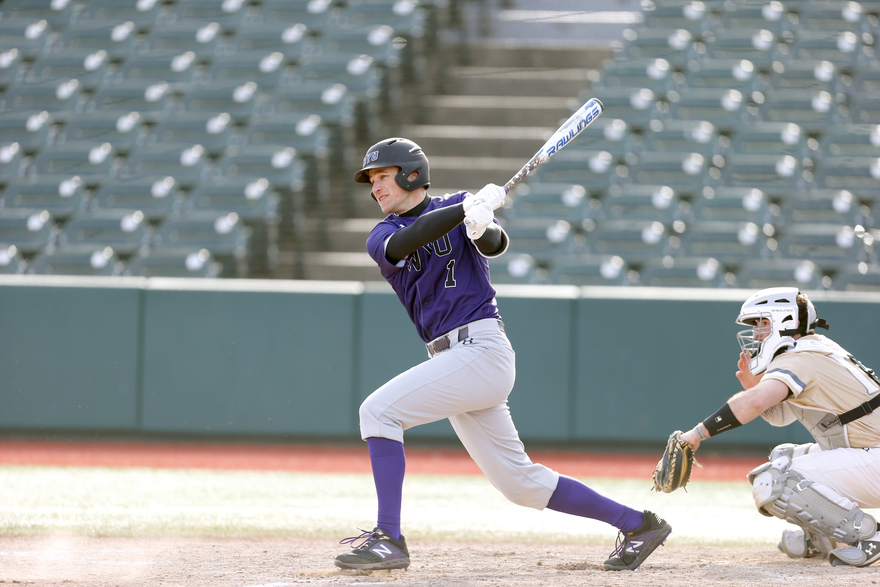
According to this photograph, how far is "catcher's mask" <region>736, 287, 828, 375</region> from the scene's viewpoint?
363 centimetres

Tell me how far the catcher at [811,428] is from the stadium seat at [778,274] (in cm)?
418

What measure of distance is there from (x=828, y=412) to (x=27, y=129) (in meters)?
9.26

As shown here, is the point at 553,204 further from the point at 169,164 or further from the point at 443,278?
the point at 443,278

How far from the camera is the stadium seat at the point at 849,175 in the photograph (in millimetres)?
8898

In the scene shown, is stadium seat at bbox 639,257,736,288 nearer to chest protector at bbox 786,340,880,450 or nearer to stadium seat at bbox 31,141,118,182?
chest protector at bbox 786,340,880,450

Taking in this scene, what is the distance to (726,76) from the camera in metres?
10.2

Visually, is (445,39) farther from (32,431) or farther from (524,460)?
(524,460)

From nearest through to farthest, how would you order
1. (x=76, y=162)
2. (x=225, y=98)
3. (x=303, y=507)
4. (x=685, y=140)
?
(x=303, y=507) → (x=685, y=140) → (x=76, y=162) → (x=225, y=98)

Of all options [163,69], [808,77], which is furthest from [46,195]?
[808,77]

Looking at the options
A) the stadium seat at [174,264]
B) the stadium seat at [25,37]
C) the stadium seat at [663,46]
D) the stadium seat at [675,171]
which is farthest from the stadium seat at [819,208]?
the stadium seat at [25,37]

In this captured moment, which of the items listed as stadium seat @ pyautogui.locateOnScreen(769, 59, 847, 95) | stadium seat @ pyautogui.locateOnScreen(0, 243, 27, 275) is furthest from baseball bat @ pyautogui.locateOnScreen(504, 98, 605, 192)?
stadium seat @ pyautogui.locateOnScreen(769, 59, 847, 95)

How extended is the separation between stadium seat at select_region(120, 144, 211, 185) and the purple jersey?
21.8ft

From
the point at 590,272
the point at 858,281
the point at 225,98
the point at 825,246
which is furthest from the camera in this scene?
the point at 225,98

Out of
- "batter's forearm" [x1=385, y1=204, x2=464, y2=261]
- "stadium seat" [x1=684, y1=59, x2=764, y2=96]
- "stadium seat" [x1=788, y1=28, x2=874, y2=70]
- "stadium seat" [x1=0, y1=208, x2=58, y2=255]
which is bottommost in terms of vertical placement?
"stadium seat" [x1=0, y1=208, x2=58, y2=255]
